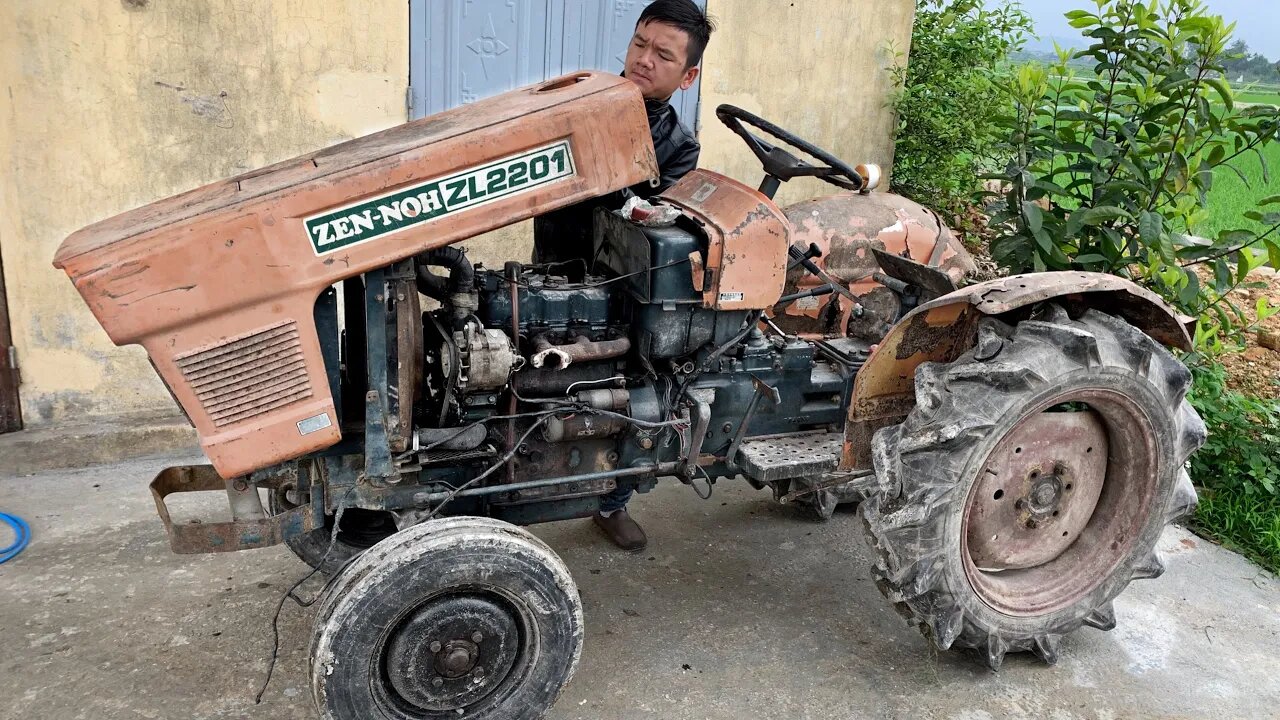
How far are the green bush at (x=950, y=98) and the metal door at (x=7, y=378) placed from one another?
4.97 metres

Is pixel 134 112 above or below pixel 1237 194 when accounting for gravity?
above

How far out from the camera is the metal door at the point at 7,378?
161 inches

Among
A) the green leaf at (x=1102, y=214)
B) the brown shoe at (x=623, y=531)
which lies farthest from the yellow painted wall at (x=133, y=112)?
the green leaf at (x=1102, y=214)

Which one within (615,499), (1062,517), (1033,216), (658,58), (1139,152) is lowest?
(615,499)

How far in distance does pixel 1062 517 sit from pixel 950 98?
11.7ft

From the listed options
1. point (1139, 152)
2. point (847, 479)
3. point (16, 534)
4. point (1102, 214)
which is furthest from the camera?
point (1139, 152)

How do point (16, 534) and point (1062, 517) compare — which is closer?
point (1062, 517)

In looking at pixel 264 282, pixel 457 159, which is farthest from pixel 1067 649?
pixel 264 282

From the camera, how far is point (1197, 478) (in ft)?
14.2

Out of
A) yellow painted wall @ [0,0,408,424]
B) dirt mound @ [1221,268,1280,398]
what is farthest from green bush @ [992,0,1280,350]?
yellow painted wall @ [0,0,408,424]

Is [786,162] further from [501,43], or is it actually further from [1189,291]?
[501,43]

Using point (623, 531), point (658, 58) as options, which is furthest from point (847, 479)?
point (658, 58)

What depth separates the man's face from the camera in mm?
3191

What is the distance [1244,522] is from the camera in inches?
157
